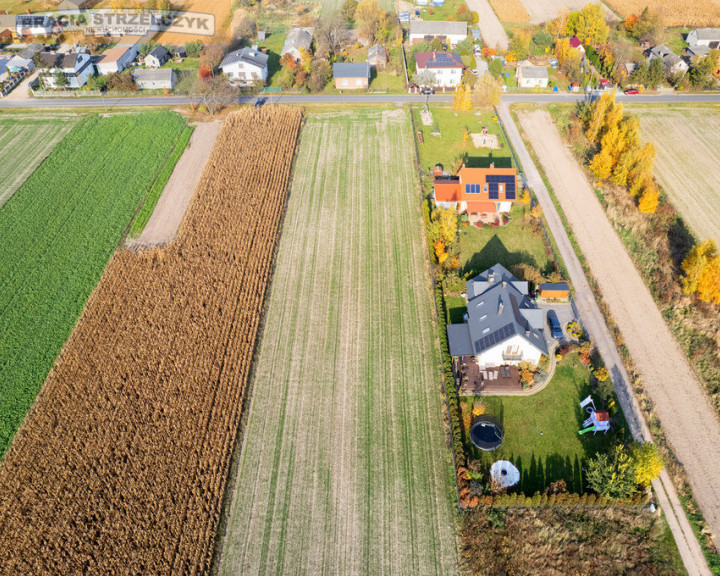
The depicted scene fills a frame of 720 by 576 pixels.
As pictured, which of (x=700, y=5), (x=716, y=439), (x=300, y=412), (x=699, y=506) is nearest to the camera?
(x=699, y=506)

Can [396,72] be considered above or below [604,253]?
above

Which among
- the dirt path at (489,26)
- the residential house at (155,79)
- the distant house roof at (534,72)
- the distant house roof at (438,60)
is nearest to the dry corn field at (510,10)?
the dirt path at (489,26)

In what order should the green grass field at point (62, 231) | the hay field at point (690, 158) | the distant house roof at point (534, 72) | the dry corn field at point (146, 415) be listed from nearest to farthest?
the dry corn field at point (146, 415) < the green grass field at point (62, 231) < the hay field at point (690, 158) < the distant house roof at point (534, 72)

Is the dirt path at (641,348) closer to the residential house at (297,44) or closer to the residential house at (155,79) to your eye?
the residential house at (297,44)

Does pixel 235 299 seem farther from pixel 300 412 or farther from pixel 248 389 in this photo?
pixel 300 412

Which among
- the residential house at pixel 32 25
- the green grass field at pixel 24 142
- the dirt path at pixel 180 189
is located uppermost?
the residential house at pixel 32 25

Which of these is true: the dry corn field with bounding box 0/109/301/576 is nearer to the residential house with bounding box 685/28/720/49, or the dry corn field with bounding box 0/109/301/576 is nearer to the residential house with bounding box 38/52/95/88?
the residential house with bounding box 38/52/95/88

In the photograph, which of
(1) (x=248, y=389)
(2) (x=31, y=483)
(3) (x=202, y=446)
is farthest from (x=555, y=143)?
(2) (x=31, y=483)

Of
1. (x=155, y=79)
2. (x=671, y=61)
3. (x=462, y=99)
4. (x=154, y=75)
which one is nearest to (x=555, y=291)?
(x=462, y=99)
